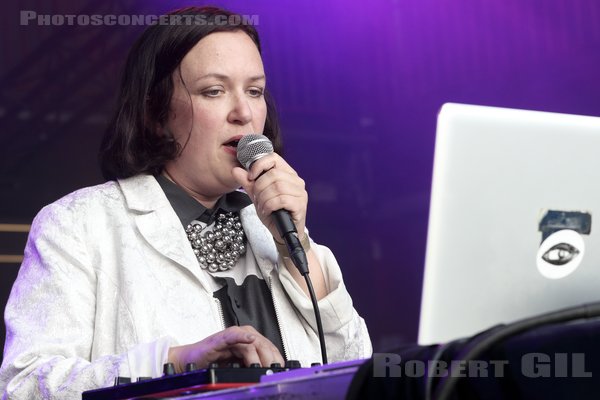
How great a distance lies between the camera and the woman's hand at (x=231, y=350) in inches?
47.7

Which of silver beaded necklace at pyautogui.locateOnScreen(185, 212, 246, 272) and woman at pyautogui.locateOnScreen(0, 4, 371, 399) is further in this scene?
silver beaded necklace at pyautogui.locateOnScreen(185, 212, 246, 272)

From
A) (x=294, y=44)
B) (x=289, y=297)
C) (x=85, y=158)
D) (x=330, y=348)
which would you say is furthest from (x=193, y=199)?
(x=294, y=44)

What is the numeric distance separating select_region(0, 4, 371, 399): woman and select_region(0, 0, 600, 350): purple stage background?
3.00 feet

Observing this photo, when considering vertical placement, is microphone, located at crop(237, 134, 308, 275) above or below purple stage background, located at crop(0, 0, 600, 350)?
below

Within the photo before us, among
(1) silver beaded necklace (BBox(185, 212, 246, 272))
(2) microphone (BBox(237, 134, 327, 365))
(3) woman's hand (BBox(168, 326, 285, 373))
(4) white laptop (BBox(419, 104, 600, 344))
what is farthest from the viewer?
(1) silver beaded necklace (BBox(185, 212, 246, 272))

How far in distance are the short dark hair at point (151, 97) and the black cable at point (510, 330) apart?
4.30 feet

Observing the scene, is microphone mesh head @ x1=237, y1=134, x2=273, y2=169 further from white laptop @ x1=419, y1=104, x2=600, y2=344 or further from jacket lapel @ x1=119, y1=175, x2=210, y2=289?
white laptop @ x1=419, y1=104, x2=600, y2=344

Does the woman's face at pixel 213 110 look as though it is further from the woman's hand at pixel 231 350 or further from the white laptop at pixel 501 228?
the white laptop at pixel 501 228

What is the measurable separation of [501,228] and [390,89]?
83.9 inches

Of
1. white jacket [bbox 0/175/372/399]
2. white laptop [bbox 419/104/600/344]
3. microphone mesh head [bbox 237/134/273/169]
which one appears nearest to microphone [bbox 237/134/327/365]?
microphone mesh head [bbox 237/134/273/169]

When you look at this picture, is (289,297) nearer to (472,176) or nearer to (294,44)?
(472,176)

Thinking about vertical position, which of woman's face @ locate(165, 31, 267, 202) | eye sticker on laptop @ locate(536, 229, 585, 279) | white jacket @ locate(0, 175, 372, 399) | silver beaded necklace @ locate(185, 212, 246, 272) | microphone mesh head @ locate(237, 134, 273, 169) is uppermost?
woman's face @ locate(165, 31, 267, 202)

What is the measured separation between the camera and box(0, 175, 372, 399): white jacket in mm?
1573

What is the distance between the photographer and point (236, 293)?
1802mm
